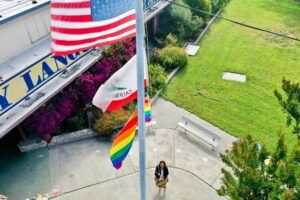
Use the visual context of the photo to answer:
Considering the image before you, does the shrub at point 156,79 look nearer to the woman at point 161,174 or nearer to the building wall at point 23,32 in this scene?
the woman at point 161,174

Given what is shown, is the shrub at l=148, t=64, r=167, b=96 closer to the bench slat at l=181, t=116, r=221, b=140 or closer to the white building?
the bench slat at l=181, t=116, r=221, b=140

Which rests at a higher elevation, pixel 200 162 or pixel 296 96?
pixel 296 96

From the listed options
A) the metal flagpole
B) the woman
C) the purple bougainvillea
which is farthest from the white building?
the metal flagpole

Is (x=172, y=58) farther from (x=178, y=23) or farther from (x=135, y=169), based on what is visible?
(x=135, y=169)

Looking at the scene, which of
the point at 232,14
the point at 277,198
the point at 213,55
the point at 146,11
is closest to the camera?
the point at 277,198

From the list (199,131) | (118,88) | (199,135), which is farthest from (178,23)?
(118,88)

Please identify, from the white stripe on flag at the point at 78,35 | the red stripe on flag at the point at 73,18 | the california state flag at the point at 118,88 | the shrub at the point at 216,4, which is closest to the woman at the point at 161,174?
the california state flag at the point at 118,88

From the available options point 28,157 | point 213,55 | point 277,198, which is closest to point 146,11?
point 213,55

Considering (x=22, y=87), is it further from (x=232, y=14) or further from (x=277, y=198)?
(x=232, y=14)
